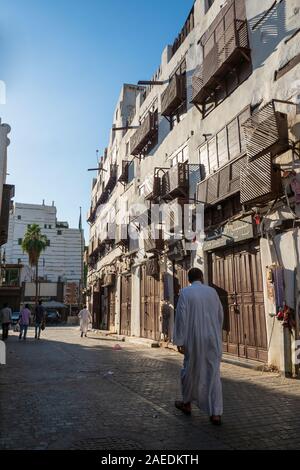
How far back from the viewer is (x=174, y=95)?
15.1 metres

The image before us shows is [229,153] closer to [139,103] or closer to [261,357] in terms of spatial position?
[261,357]

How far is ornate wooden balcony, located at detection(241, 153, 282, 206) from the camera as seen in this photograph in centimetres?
845

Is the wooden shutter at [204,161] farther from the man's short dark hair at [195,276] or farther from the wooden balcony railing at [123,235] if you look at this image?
the wooden balcony railing at [123,235]

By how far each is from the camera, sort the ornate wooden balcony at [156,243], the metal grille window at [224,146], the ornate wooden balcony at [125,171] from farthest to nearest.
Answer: the ornate wooden balcony at [125,171]
the ornate wooden balcony at [156,243]
the metal grille window at [224,146]

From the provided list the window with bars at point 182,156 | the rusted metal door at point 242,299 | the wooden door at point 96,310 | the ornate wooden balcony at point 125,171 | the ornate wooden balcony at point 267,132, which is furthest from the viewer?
the wooden door at point 96,310

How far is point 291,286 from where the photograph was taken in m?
8.03

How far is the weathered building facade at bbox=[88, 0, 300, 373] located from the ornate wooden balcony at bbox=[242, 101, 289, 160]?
0.03 meters

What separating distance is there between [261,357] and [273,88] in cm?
660

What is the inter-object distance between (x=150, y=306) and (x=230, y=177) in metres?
8.97

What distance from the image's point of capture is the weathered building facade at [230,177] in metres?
8.43

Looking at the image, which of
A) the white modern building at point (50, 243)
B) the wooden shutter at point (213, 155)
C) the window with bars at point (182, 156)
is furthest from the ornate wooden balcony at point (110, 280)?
the white modern building at point (50, 243)

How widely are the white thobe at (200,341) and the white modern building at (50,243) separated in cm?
7315

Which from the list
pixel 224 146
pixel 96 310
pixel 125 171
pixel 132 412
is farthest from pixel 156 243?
pixel 96 310
